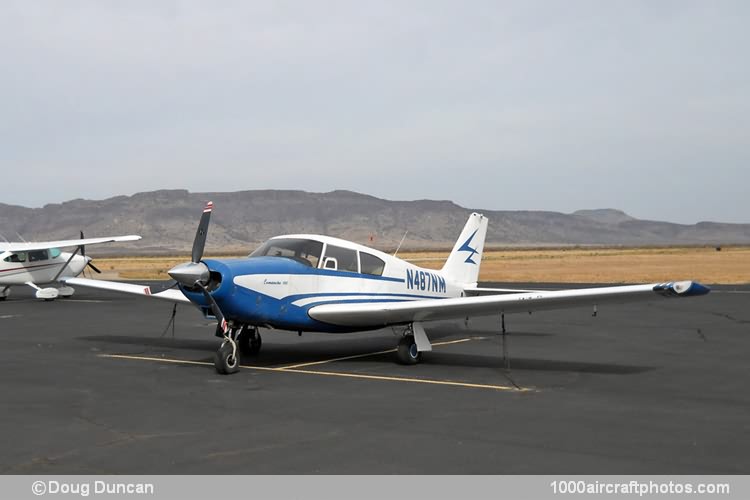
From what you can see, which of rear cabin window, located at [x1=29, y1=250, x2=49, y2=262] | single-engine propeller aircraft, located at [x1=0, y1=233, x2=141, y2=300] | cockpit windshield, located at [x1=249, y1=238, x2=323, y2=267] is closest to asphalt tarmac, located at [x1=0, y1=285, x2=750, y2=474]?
cockpit windshield, located at [x1=249, y1=238, x2=323, y2=267]

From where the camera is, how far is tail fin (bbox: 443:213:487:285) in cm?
1866

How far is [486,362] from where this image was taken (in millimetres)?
14406

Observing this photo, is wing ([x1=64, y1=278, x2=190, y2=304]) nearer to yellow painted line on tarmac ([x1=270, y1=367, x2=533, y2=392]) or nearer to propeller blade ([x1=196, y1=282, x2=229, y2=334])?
propeller blade ([x1=196, y1=282, x2=229, y2=334])

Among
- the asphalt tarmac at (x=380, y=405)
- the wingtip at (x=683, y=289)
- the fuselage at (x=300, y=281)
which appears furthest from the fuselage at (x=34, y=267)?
the wingtip at (x=683, y=289)

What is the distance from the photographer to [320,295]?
14133 mm

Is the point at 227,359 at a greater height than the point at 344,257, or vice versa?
the point at 344,257

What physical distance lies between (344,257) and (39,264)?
2266cm

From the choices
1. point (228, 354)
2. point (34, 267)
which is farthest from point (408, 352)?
point (34, 267)

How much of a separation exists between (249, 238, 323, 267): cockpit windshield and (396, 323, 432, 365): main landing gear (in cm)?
214

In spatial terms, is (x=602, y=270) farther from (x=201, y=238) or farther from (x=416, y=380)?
(x=201, y=238)

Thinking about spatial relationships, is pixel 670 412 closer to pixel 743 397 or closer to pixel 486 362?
pixel 743 397

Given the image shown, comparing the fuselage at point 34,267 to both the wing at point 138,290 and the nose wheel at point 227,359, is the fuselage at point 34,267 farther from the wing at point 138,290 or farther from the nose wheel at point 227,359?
the nose wheel at point 227,359

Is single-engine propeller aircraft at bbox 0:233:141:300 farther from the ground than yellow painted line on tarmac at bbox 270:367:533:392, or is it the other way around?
single-engine propeller aircraft at bbox 0:233:141:300
